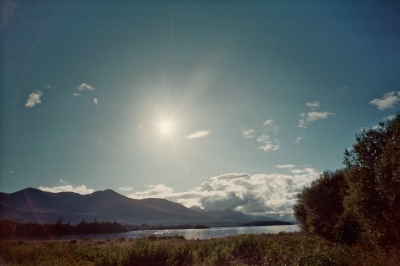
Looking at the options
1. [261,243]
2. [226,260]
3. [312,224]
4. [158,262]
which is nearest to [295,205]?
[312,224]

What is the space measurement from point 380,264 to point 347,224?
79.3 ft

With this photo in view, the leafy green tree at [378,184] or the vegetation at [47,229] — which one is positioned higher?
the leafy green tree at [378,184]

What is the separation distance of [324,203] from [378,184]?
83.7 ft

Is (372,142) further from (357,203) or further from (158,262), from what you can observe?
(158,262)

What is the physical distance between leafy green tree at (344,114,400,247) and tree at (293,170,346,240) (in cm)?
1638

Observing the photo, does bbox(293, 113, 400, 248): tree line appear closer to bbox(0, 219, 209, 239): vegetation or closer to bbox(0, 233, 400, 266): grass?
bbox(0, 233, 400, 266): grass

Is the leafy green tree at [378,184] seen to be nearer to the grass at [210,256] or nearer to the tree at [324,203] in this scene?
the grass at [210,256]

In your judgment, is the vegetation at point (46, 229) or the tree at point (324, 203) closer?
the tree at point (324, 203)

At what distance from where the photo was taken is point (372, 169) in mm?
21484

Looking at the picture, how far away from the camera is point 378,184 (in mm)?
19516

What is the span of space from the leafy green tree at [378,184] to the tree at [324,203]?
16379mm

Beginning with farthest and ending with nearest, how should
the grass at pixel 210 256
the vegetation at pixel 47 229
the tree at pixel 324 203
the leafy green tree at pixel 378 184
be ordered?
the vegetation at pixel 47 229 < the tree at pixel 324 203 < the leafy green tree at pixel 378 184 < the grass at pixel 210 256

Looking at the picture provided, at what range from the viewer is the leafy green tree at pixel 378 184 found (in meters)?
18.1

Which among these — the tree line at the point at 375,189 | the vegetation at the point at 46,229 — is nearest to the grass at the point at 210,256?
the tree line at the point at 375,189
